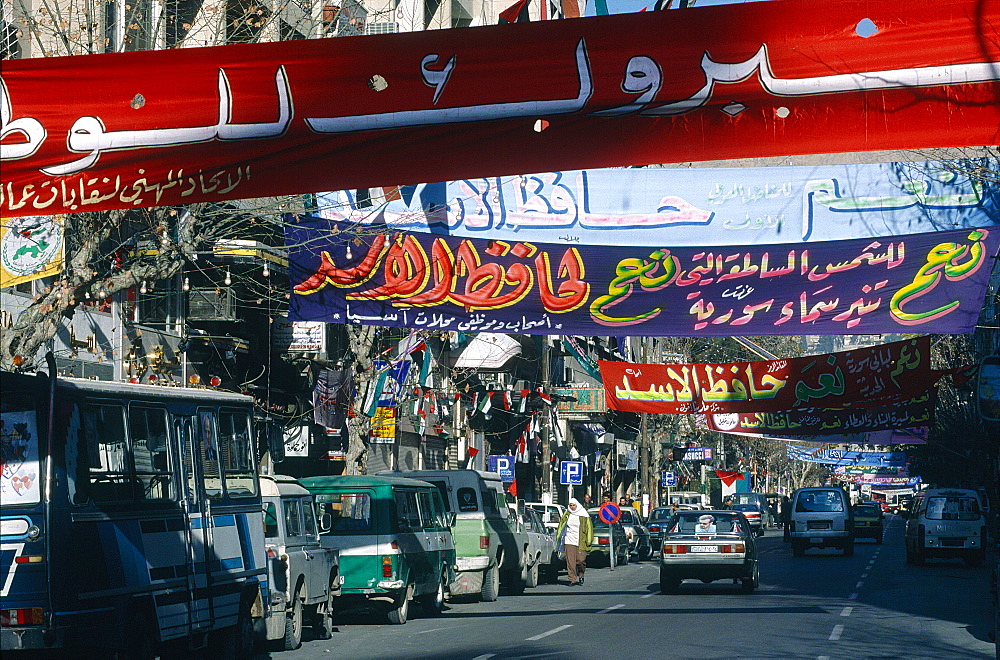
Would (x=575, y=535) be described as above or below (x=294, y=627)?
above

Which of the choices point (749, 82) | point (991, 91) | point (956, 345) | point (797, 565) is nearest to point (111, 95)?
point (749, 82)

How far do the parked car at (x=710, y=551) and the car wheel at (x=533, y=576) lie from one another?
144 inches

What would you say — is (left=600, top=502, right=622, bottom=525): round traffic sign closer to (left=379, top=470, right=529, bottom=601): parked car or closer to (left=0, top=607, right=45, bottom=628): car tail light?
(left=379, top=470, right=529, bottom=601): parked car

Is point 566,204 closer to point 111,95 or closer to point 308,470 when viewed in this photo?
point 111,95

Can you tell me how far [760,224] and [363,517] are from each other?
6904 millimetres

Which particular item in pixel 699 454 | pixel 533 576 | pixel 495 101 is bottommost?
pixel 533 576

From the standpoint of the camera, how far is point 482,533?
25.1 meters

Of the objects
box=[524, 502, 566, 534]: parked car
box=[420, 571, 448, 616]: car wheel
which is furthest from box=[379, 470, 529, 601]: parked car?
box=[524, 502, 566, 534]: parked car

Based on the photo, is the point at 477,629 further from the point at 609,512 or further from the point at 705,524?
the point at 609,512

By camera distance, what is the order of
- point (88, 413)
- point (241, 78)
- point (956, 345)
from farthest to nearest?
1. point (956, 345)
2. point (88, 413)
3. point (241, 78)

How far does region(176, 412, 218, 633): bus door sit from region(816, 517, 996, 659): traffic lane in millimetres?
6935

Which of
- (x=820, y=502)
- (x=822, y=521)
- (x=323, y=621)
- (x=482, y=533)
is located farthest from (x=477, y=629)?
(x=820, y=502)

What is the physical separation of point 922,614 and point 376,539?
328 inches

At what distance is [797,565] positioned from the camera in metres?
38.8
